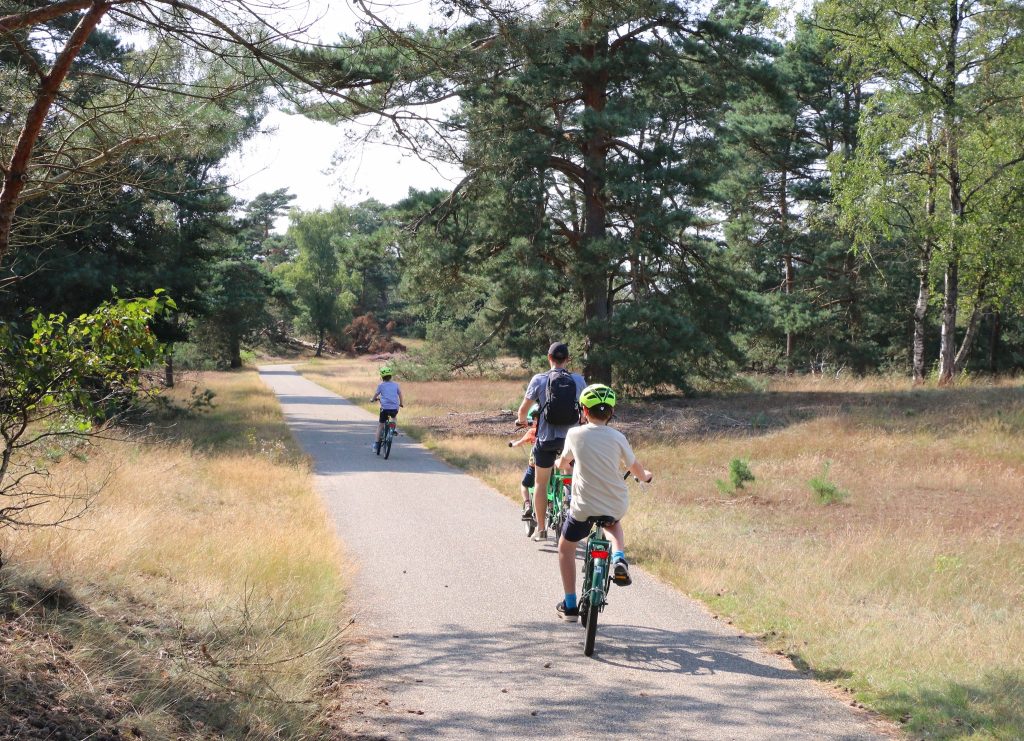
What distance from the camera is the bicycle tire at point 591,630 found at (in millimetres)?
6090

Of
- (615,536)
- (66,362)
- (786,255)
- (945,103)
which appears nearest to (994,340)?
(786,255)

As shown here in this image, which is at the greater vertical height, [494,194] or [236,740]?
[494,194]

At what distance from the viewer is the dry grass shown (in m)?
4.68

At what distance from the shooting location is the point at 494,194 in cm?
2358

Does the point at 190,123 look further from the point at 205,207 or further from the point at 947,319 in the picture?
the point at 947,319

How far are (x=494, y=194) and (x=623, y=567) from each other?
60.3ft

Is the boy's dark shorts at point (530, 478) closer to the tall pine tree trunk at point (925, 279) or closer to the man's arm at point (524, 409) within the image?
the man's arm at point (524, 409)

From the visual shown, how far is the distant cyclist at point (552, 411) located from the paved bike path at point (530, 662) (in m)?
0.70

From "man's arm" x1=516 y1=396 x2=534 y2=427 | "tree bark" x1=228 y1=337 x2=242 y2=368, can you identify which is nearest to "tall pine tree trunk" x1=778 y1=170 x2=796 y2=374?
"man's arm" x1=516 y1=396 x2=534 y2=427

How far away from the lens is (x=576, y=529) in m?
6.57

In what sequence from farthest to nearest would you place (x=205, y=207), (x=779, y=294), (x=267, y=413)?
(x=779, y=294) < (x=267, y=413) < (x=205, y=207)

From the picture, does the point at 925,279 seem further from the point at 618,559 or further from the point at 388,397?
the point at 618,559

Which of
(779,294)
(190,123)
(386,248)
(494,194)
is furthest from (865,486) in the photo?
(779,294)

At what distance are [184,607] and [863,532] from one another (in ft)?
24.7
